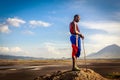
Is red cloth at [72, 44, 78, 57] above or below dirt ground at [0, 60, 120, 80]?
above

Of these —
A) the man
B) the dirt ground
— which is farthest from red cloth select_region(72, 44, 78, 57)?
the dirt ground

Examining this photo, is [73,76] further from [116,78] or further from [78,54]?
[116,78]

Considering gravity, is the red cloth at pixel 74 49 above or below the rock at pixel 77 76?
above

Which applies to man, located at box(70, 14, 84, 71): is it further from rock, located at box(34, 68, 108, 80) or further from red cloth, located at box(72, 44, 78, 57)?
rock, located at box(34, 68, 108, 80)

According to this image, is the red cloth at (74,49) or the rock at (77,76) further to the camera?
the red cloth at (74,49)

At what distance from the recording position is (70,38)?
12.8m

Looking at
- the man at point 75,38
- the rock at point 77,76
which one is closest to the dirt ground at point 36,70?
the rock at point 77,76

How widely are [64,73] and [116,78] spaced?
355 cm

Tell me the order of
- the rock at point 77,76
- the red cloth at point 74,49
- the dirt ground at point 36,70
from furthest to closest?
the dirt ground at point 36,70 < the red cloth at point 74,49 < the rock at point 77,76

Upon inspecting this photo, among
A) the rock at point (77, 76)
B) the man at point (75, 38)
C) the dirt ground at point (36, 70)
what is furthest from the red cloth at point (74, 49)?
the dirt ground at point (36, 70)

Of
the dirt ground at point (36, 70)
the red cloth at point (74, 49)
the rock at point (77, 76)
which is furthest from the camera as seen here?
the dirt ground at point (36, 70)

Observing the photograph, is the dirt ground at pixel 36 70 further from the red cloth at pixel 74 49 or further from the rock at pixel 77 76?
the red cloth at pixel 74 49

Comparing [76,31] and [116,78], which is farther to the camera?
[116,78]

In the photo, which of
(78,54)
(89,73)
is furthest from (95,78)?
(78,54)
